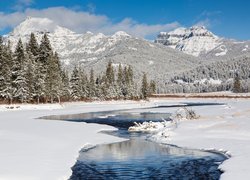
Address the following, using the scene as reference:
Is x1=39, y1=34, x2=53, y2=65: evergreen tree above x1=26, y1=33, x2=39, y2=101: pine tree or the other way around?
above

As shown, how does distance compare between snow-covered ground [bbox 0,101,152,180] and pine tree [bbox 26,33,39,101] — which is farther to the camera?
pine tree [bbox 26,33,39,101]

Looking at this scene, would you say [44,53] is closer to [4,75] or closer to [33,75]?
[33,75]

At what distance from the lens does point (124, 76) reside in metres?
166

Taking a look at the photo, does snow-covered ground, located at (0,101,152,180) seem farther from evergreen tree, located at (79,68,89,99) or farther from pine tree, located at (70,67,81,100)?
evergreen tree, located at (79,68,89,99)

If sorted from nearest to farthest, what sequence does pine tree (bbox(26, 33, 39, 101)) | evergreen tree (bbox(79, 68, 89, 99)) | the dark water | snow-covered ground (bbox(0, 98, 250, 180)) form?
snow-covered ground (bbox(0, 98, 250, 180)) → the dark water → pine tree (bbox(26, 33, 39, 101)) → evergreen tree (bbox(79, 68, 89, 99))

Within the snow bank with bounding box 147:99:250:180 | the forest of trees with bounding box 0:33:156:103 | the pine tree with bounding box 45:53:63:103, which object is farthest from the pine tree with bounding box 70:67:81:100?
the snow bank with bounding box 147:99:250:180

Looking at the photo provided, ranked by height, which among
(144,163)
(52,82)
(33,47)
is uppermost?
(33,47)

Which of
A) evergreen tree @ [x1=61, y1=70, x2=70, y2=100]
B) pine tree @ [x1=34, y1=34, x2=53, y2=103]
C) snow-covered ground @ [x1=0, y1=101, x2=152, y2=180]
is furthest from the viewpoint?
evergreen tree @ [x1=61, y1=70, x2=70, y2=100]

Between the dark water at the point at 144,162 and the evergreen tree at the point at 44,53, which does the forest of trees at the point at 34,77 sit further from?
the dark water at the point at 144,162

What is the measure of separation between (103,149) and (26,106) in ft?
179

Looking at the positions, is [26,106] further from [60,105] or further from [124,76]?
[124,76]

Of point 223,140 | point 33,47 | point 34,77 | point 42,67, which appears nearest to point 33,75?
point 34,77

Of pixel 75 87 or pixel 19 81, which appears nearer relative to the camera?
pixel 19 81

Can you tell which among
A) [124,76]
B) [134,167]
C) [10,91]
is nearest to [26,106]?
[10,91]
